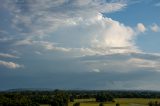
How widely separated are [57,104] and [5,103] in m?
24.5

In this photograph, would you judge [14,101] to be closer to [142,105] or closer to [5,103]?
[5,103]

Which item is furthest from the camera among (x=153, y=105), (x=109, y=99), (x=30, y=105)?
(x=109, y=99)

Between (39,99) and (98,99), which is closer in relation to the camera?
(39,99)

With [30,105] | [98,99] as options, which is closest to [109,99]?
[98,99]

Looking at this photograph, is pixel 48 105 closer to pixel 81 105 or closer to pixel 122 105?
pixel 81 105

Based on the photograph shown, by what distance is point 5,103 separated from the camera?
148625 millimetres

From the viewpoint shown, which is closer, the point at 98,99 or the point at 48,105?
the point at 48,105

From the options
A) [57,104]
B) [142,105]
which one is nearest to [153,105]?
[142,105]

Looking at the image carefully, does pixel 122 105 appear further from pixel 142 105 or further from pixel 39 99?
pixel 39 99

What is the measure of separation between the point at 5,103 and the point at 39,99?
3152 centimetres

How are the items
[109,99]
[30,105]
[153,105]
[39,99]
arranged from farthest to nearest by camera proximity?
[109,99]
[39,99]
[153,105]
[30,105]

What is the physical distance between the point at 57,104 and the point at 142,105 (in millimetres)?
39427

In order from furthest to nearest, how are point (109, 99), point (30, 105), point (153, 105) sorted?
1. point (109, 99)
2. point (153, 105)
3. point (30, 105)

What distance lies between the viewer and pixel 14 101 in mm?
152750
